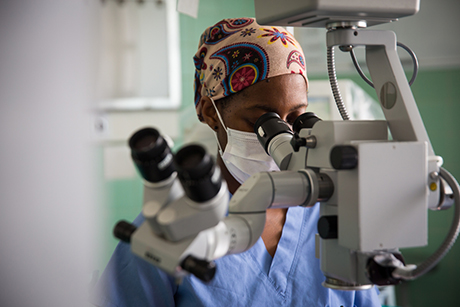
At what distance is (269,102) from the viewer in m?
1.10

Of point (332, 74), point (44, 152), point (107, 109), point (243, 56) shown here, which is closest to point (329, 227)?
point (332, 74)

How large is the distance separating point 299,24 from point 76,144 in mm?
488

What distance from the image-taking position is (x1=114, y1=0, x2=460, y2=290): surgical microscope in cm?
52

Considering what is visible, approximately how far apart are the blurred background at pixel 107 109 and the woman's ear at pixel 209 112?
31 cm

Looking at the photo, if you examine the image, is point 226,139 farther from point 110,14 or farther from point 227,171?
point 110,14

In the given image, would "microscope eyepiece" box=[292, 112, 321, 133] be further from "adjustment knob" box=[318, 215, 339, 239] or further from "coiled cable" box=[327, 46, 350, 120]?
"adjustment knob" box=[318, 215, 339, 239]

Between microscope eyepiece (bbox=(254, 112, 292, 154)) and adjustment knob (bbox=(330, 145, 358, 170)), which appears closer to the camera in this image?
adjustment knob (bbox=(330, 145, 358, 170))

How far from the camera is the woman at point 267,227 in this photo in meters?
1.04

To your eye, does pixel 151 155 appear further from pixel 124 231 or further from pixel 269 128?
pixel 269 128

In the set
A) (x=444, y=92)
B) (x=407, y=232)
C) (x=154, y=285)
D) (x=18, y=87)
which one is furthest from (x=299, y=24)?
(x=444, y=92)

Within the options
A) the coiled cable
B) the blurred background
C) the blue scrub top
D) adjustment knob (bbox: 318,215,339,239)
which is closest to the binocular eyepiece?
the blurred background

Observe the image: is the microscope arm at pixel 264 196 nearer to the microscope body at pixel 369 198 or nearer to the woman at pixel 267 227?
the microscope body at pixel 369 198

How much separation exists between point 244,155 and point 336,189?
49cm

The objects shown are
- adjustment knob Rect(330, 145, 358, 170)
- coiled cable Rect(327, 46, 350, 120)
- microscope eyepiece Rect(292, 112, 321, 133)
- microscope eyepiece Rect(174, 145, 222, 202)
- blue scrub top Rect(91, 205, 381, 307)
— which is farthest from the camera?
blue scrub top Rect(91, 205, 381, 307)
